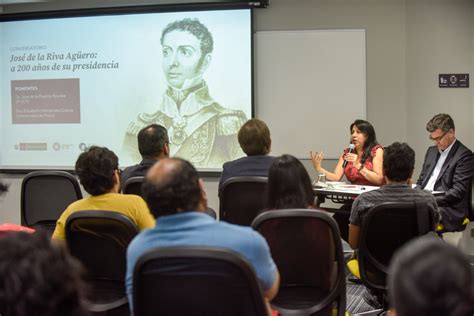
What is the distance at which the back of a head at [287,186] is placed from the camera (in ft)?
7.53

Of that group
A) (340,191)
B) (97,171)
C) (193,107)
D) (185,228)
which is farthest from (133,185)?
(193,107)

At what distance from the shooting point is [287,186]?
2.30 meters

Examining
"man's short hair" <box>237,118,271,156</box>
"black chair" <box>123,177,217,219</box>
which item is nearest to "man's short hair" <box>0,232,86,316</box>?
"black chair" <box>123,177,217,219</box>

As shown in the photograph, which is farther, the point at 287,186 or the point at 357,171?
the point at 357,171

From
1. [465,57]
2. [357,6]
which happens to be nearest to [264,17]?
[357,6]

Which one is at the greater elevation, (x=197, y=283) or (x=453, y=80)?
(x=453, y=80)

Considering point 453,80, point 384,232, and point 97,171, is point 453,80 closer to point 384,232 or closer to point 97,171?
point 384,232

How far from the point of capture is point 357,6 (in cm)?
517

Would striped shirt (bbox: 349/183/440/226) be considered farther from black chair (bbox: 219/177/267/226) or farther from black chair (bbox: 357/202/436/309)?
black chair (bbox: 219/177/267/226)

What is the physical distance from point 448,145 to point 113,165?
2755 millimetres

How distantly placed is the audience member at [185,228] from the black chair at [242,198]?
111cm

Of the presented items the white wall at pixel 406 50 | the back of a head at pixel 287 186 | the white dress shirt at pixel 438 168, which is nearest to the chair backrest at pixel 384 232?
the back of a head at pixel 287 186

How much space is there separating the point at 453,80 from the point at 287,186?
3435 mm

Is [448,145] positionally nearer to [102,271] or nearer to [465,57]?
[465,57]
